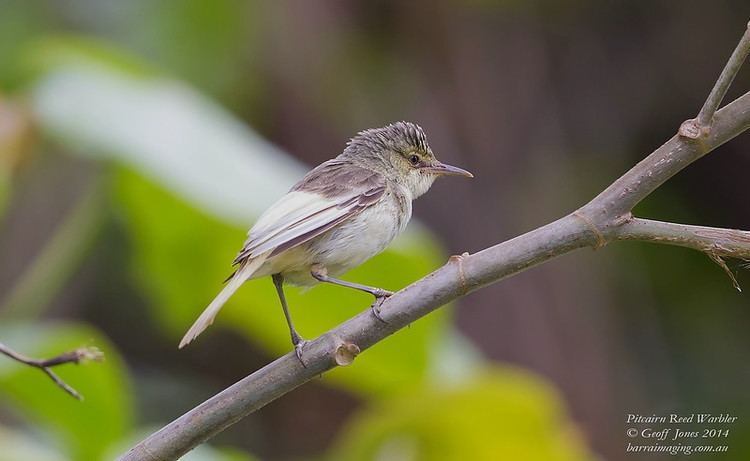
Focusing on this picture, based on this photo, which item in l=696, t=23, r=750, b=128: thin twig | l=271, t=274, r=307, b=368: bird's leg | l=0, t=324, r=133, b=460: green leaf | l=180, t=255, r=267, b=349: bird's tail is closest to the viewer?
l=696, t=23, r=750, b=128: thin twig

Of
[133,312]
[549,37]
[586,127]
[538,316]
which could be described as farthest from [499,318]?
[133,312]

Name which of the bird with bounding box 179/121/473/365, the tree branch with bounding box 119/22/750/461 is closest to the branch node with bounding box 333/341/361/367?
the tree branch with bounding box 119/22/750/461

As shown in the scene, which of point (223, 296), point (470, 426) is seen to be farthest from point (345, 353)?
point (470, 426)

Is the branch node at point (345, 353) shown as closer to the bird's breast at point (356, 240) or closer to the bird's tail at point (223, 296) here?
the bird's tail at point (223, 296)

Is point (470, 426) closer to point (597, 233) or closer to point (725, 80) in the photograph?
point (597, 233)

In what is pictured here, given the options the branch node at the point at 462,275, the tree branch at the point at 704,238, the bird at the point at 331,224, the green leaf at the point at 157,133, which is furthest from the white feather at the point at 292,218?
the green leaf at the point at 157,133

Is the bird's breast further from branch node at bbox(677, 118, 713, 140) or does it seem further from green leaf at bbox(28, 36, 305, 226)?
green leaf at bbox(28, 36, 305, 226)

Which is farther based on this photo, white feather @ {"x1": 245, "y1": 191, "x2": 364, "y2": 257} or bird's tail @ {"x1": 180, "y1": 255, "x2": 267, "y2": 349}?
white feather @ {"x1": 245, "y1": 191, "x2": 364, "y2": 257}

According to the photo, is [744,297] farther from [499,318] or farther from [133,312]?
[133,312]
